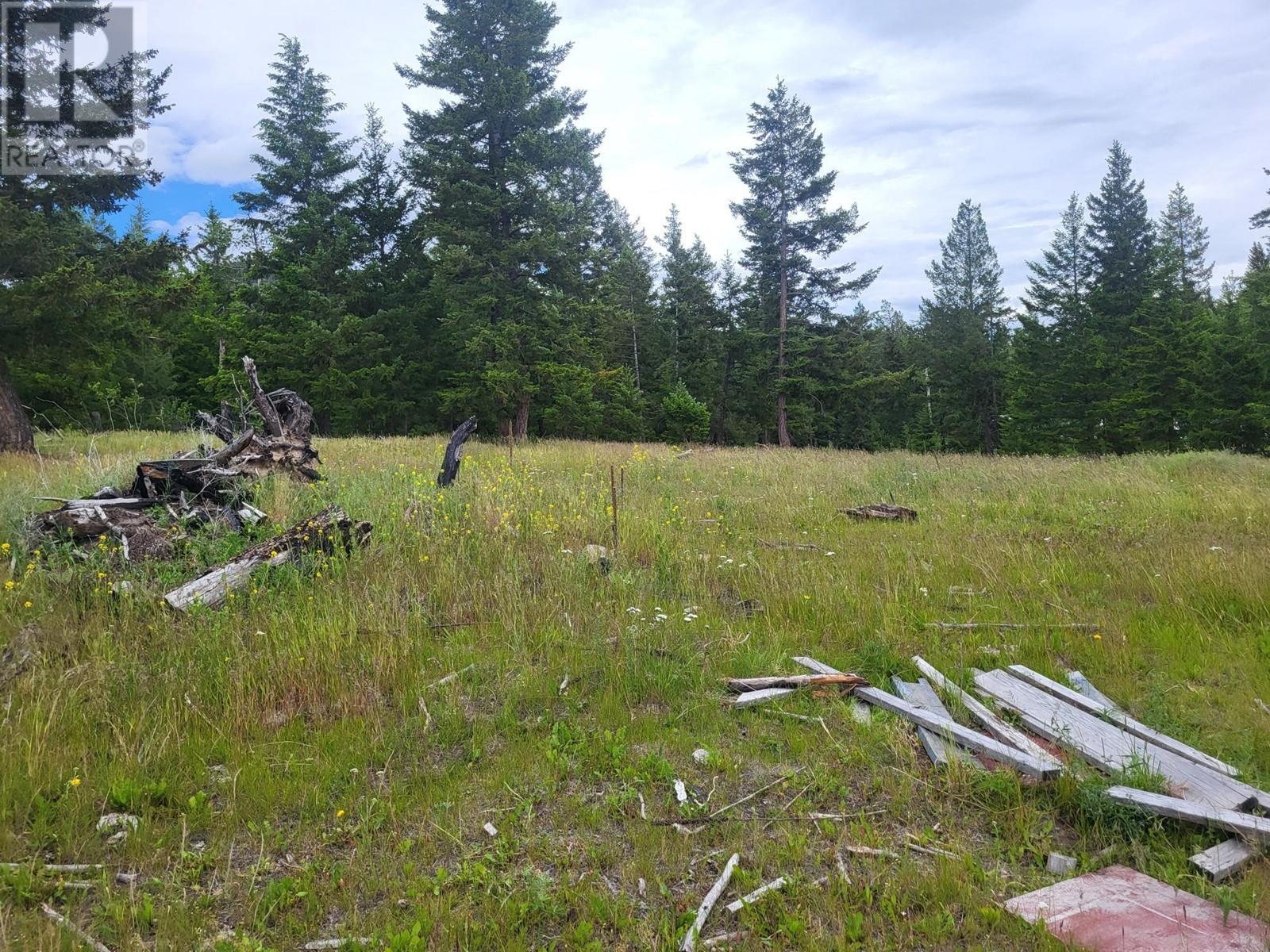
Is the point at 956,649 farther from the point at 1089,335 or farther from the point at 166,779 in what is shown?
the point at 1089,335

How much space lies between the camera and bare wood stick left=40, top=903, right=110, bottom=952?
2131 millimetres

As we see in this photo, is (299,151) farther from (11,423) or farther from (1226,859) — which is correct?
(1226,859)

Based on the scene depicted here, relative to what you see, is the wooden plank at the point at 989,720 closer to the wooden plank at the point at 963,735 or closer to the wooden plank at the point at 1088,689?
the wooden plank at the point at 963,735

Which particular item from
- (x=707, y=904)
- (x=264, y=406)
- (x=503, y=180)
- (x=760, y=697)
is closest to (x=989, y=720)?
(x=760, y=697)

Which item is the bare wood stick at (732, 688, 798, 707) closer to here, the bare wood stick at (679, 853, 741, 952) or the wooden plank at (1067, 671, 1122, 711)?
the bare wood stick at (679, 853, 741, 952)

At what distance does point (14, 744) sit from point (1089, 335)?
3866cm

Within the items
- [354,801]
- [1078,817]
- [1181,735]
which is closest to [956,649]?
[1181,735]

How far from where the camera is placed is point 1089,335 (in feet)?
102

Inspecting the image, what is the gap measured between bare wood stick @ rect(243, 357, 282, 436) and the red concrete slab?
9.00m

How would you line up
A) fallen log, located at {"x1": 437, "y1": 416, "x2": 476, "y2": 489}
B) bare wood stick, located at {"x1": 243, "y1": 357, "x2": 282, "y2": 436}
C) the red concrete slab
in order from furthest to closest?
fallen log, located at {"x1": 437, "y1": 416, "x2": 476, "y2": 489}, bare wood stick, located at {"x1": 243, "y1": 357, "x2": 282, "y2": 436}, the red concrete slab

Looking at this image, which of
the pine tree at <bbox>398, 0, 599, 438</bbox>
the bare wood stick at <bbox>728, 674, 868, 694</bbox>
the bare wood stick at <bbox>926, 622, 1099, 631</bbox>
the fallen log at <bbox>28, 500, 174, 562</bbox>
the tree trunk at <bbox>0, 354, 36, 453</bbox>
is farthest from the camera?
the pine tree at <bbox>398, 0, 599, 438</bbox>

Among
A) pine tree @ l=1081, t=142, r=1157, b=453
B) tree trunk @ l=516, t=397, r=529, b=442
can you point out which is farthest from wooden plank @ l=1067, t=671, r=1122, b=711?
pine tree @ l=1081, t=142, r=1157, b=453

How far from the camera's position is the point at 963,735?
3309 millimetres

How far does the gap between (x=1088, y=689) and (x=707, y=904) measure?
299 cm
